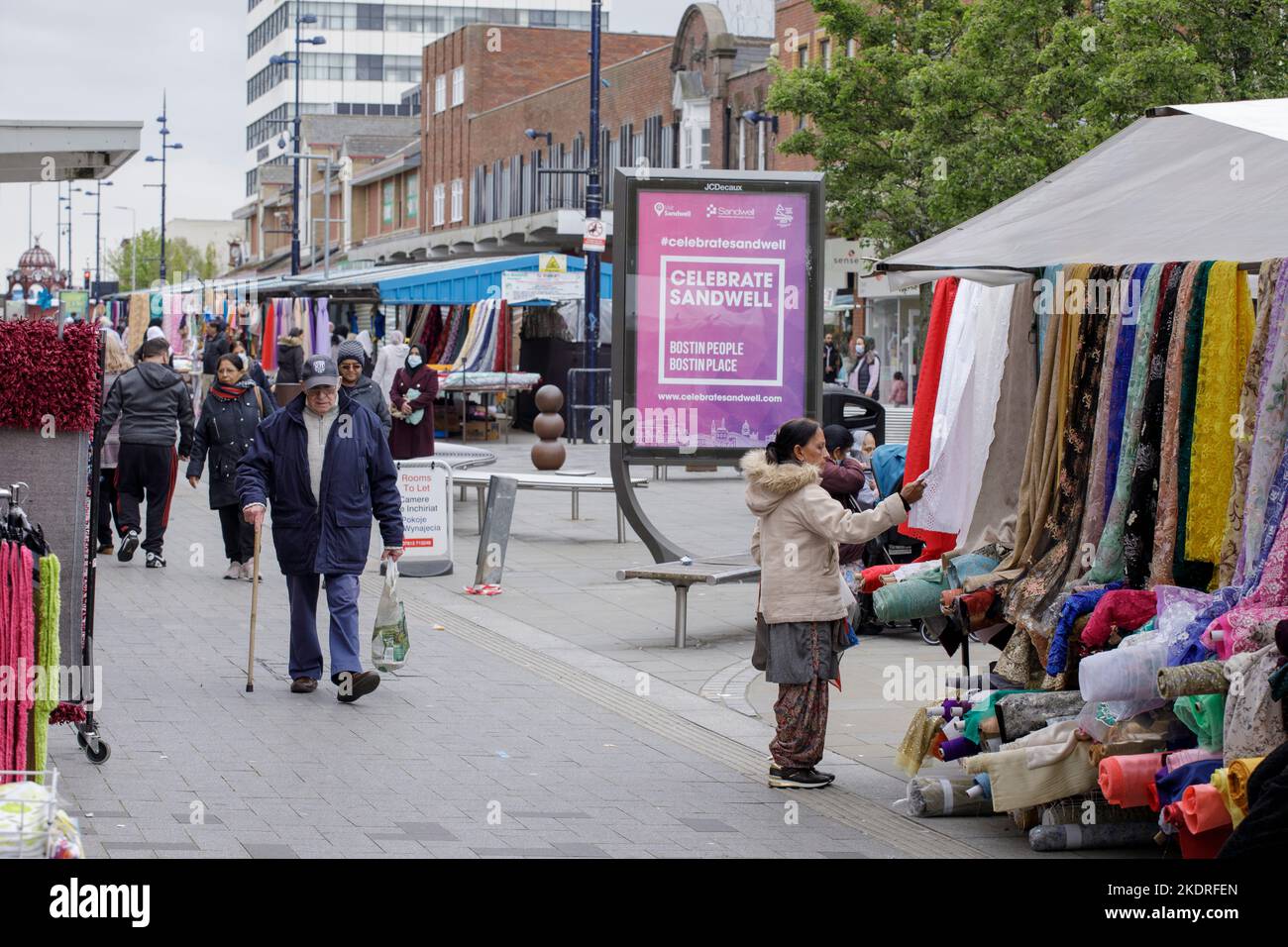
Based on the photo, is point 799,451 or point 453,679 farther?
point 453,679

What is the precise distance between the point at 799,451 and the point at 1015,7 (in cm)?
2188

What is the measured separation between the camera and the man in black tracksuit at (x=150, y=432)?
46.8ft

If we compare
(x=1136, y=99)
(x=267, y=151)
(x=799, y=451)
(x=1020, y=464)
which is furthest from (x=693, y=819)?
(x=267, y=151)

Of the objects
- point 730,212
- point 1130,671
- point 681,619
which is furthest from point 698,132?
point 1130,671

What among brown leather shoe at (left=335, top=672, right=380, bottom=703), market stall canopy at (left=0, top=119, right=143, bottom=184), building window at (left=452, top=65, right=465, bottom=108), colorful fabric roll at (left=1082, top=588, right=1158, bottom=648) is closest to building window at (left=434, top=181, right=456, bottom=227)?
building window at (left=452, top=65, right=465, bottom=108)

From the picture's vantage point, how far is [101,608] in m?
12.1

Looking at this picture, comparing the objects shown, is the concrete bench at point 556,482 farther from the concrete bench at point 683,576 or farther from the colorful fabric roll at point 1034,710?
the colorful fabric roll at point 1034,710

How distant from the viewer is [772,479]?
24.7 feet

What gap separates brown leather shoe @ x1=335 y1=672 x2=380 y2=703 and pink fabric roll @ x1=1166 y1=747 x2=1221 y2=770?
441cm

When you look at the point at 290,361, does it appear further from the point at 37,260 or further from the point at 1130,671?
the point at 37,260

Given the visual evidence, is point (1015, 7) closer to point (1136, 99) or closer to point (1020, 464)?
point (1136, 99)

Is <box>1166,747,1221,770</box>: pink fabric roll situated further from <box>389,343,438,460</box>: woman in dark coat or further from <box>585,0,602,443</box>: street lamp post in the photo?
<box>585,0,602,443</box>: street lamp post

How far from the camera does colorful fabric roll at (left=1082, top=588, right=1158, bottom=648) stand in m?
6.37
